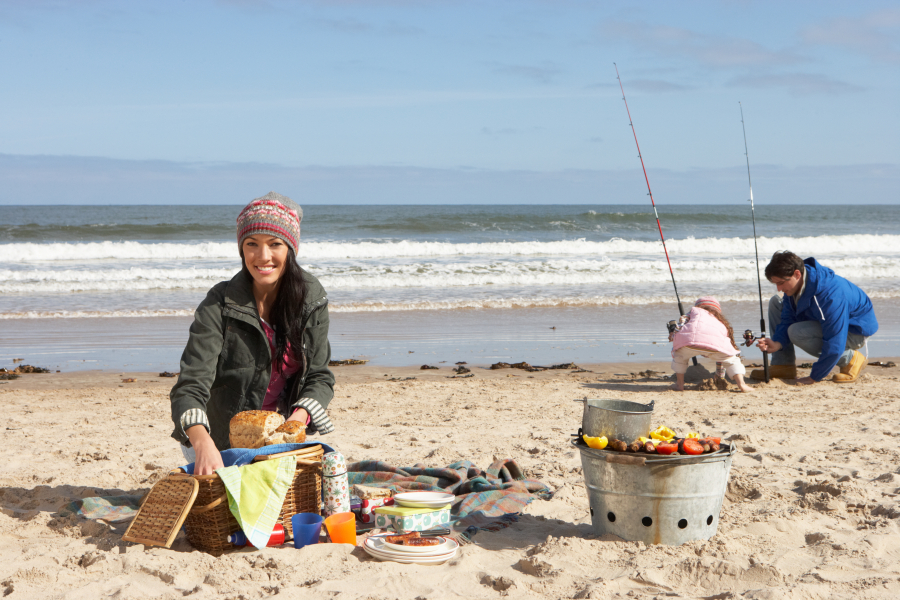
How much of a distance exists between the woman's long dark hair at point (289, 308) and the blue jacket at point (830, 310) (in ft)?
15.5

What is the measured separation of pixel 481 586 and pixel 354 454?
6.40 ft

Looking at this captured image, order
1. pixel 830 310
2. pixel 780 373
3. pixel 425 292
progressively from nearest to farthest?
1. pixel 830 310
2. pixel 780 373
3. pixel 425 292

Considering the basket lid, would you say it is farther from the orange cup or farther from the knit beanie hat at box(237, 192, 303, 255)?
the knit beanie hat at box(237, 192, 303, 255)

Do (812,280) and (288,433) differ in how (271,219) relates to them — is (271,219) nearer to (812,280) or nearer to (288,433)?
(288,433)

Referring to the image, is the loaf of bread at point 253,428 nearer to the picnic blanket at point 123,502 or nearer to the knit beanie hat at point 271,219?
the picnic blanket at point 123,502

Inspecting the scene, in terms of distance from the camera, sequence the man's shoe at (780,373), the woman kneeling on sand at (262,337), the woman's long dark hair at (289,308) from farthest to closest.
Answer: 1. the man's shoe at (780,373)
2. the woman's long dark hair at (289,308)
3. the woman kneeling on sand at (262,337)

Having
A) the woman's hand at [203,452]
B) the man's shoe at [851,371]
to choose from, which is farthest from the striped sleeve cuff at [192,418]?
the man's shoe at [851,371]

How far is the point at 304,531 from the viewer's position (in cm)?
314

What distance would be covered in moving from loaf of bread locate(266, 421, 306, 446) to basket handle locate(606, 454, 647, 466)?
1.30 m

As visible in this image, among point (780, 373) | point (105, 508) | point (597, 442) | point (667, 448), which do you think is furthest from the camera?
point (780, 373)

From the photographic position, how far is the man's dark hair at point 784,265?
6191 millimetres

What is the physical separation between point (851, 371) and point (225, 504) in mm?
5791

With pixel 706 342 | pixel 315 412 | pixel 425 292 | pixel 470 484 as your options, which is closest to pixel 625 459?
pixel 470 484

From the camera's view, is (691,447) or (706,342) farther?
(706,342)
